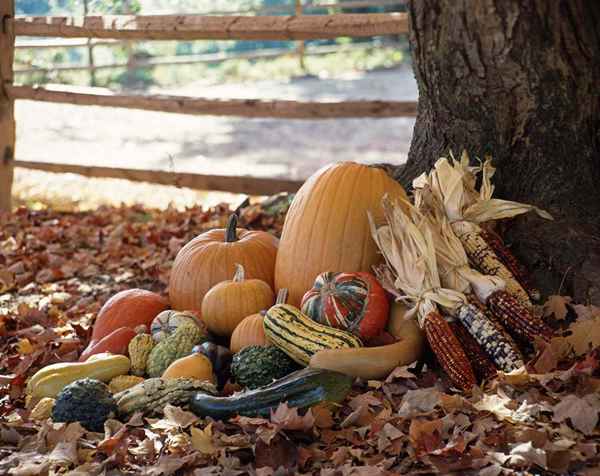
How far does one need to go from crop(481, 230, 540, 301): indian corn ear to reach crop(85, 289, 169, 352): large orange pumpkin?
61.3 inches

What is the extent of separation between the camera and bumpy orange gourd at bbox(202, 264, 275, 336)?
12.0 feet

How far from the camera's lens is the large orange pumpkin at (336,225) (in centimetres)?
369

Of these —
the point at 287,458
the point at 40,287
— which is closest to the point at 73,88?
the point at 40,287

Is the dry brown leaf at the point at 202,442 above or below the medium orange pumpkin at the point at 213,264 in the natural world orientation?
below

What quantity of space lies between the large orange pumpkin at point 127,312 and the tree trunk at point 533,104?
1.58 metres

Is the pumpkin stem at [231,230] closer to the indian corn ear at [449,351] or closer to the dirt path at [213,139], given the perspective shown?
the indian corn ear at [449,351]

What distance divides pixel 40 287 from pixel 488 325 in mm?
2944

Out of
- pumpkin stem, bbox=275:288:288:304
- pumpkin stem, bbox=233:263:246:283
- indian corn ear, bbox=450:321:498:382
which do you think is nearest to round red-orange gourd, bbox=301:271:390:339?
pumpkin stem, bbox=275:288:288:304

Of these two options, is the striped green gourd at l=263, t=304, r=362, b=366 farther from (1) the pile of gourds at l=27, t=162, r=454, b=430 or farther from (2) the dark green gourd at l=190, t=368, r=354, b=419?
(2) the dark green gourd at l=190, t=368, r=354, b=419

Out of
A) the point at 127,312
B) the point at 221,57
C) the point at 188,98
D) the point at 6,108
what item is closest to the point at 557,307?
the point at 127,312

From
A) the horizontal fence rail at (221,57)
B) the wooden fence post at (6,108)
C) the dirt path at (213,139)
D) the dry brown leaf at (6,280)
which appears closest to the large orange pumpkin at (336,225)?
the dry brown leaf at (6,280)

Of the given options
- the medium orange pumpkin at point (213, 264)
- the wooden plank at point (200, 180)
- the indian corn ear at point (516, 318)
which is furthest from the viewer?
the wooden plank at point (200, 180)

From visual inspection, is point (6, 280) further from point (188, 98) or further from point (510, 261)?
point (510, 261)

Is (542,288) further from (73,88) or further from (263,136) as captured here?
(263,136)
